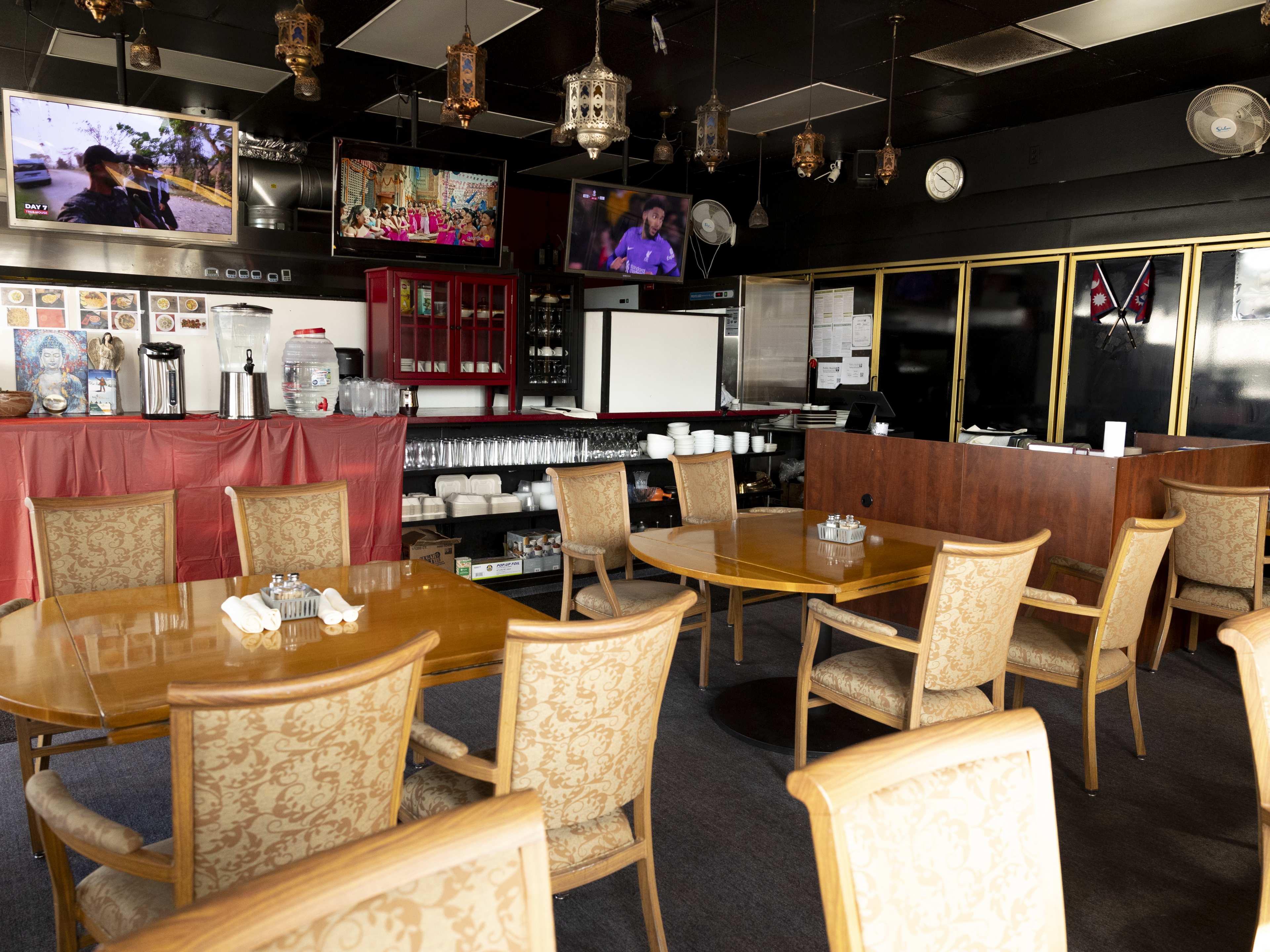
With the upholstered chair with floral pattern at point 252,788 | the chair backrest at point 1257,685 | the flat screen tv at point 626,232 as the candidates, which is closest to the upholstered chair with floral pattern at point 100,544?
the upholstered chair with floral pattern at point 252,788

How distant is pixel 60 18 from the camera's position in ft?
15.5

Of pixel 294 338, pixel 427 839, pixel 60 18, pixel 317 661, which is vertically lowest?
pixel 317 661

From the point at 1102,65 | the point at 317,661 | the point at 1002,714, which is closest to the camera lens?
the point at 1002,714

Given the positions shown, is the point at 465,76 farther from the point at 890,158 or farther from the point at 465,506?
the point at 465,506

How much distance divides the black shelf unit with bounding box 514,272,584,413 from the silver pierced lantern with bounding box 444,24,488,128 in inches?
121

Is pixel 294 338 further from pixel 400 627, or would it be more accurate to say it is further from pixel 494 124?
pixel 400 627

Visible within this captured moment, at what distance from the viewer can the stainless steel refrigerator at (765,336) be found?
8.18 metres

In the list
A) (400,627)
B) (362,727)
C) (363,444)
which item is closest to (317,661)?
(400,627)

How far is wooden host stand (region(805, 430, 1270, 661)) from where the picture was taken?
13.9 ft

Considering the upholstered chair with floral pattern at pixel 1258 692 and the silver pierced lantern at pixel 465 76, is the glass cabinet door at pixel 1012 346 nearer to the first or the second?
the silver pierced lantern at pixel 465 76

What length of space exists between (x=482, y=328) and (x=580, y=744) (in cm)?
486

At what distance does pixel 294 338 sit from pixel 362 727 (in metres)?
4.27

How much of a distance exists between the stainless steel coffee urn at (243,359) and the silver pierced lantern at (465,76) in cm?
198

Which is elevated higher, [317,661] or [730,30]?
[730,30]
